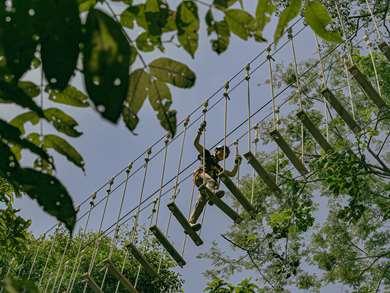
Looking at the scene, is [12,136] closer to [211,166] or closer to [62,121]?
[62,121]

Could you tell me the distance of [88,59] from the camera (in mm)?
654

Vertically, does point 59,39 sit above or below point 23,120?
below

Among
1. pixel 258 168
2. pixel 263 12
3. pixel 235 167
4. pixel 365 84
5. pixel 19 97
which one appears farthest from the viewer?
pixel 235 167

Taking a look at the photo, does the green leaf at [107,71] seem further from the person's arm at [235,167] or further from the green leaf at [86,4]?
the person's arm at [235,167]

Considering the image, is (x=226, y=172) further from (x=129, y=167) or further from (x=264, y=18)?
(x=264, y=18)

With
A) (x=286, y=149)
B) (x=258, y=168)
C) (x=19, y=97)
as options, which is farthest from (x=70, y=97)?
(x=258, y=168)

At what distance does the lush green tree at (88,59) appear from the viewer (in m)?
0.66

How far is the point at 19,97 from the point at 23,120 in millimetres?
254

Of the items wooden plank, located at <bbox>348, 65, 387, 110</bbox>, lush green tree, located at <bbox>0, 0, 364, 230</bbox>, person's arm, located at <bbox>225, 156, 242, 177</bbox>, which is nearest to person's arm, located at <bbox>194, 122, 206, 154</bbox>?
person's arm, located at <bbox>225, 156, 242, 177</bbox>

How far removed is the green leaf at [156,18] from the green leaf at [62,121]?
0.17 meters

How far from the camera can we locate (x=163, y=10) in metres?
0.92

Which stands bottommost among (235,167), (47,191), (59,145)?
(47,191)

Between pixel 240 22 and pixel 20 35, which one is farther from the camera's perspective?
pixel 240 22

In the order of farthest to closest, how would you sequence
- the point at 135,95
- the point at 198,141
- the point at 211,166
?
the point at 211,166 < the point at 198,141 < the point at 135,95
